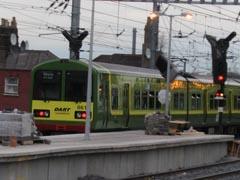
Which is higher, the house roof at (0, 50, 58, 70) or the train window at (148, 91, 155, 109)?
the house roof at (0, 50, 58, 70)

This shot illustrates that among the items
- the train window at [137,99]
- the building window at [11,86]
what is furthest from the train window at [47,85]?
the building window at [11,86]

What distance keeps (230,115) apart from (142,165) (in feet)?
60.9

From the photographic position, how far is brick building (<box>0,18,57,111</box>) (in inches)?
1788

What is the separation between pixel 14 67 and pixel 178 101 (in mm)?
20170

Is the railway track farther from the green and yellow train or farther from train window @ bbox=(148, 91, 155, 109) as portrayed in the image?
train window @ bbox=(148, 91, 155, 109)

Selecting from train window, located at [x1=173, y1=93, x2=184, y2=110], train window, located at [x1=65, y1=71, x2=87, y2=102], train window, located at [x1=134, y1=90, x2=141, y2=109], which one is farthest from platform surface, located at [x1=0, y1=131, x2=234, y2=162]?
train window, located at [x1=173, y1=93, x2=184, y2=110]

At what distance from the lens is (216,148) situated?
78.0 ft

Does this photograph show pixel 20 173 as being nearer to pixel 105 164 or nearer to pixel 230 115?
pixel 105 164

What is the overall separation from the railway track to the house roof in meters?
26.9

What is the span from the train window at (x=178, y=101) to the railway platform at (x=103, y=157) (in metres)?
5.96

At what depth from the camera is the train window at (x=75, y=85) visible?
22641 millimetres

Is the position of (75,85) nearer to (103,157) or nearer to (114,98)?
(114,98)

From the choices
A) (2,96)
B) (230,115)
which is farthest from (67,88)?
(2,96)

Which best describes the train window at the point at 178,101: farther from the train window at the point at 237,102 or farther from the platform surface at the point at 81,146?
the train window at the point at 237,102
